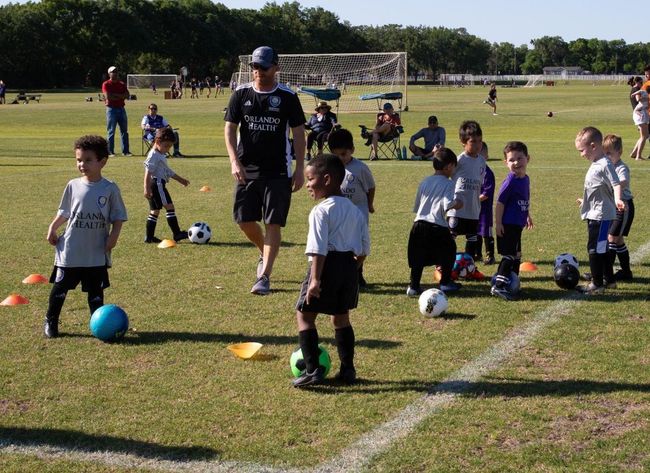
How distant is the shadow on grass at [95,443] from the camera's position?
459 cm

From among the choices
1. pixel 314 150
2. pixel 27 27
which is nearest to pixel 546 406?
pixel 314 150

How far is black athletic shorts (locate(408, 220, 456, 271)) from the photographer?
812 centimetres

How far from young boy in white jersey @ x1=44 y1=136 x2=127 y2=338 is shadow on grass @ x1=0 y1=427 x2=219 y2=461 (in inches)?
79.6

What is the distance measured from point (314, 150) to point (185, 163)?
15.6ft

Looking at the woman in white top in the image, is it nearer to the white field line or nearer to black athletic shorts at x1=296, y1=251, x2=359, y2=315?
the white field line

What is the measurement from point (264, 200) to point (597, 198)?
10.3 feet

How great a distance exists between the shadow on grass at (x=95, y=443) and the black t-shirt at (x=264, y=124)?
153 inches

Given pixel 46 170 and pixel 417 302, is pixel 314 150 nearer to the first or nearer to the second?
pixel 46 170

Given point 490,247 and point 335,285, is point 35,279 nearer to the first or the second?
point 335,285

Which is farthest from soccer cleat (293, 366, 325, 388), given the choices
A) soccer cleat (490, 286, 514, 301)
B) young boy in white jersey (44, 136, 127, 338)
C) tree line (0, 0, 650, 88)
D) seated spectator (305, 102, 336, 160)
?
tree line (0, 0, 650, 88)

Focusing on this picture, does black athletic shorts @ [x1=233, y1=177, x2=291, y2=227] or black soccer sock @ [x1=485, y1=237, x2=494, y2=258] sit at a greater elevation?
black athletic shorts @ [x1=233, y1=177, x2=291, y2=227]

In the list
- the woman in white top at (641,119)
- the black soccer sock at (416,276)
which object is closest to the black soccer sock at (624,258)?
the black soccer sock at (416,276)

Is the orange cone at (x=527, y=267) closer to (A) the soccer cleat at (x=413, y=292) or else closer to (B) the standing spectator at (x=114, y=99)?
(A) the soccer cleat at (x=413, y=292)

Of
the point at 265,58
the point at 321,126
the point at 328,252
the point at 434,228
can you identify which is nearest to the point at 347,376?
the point at 328,252
